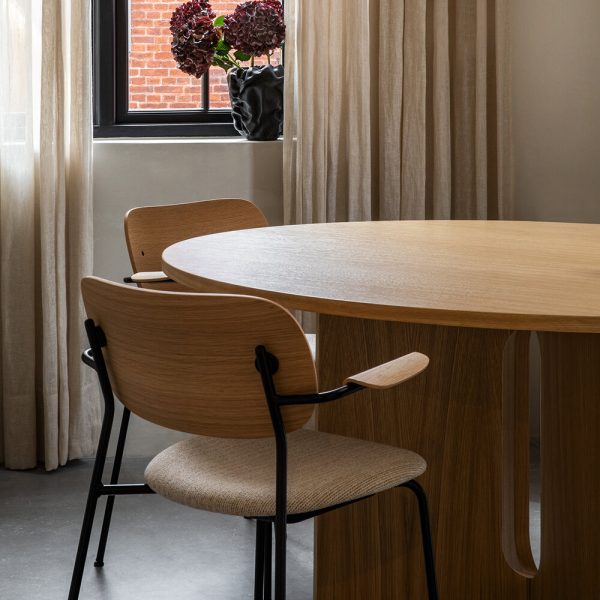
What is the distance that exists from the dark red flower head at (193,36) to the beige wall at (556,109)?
1103mm

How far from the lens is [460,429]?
6.02 feet

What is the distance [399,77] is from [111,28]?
108cm

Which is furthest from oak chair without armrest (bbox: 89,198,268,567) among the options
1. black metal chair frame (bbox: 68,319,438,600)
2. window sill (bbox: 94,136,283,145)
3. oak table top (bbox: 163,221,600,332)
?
black metal chair frame (bbox: 68,319,438,600)

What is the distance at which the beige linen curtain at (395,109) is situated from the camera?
10.6 ft

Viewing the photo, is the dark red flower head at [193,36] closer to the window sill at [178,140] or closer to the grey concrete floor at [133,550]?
the window sill at [178,140]

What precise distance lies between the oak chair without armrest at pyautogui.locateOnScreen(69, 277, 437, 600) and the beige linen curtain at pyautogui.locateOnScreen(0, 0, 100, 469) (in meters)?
1.54

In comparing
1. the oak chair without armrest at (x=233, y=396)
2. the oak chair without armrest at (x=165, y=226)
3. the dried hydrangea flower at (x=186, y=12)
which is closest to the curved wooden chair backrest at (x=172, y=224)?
the oak chair without armrest at (x=165, y=226)

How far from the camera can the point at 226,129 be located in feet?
11.7

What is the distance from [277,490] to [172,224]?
4.73ft

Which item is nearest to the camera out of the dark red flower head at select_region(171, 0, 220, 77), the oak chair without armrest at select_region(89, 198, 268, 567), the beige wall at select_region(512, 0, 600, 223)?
the oak chair without armrest at select_region(89, 198, 268, 567)

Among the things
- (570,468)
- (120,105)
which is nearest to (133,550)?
(570,468)

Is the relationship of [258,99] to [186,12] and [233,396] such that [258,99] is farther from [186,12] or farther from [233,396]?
[233,396]

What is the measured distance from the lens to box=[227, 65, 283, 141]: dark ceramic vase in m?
3.26

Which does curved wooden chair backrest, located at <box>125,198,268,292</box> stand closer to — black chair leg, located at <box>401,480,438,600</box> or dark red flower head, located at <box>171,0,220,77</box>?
dark red flower head, located at <box>171,0,220,77</box>
